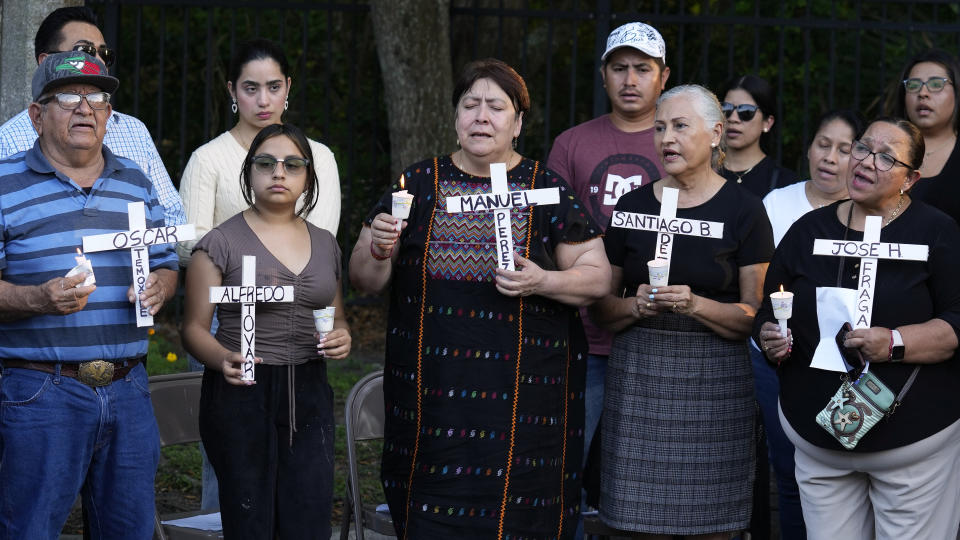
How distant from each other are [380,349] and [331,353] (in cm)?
635

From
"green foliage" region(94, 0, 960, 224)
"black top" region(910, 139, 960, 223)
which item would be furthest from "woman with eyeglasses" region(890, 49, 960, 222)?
"green foliage" region(94, 0, 960, 224)

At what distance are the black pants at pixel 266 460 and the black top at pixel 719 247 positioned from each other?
1.31 m

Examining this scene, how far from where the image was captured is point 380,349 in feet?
34.2

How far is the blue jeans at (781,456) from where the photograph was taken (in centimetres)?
512

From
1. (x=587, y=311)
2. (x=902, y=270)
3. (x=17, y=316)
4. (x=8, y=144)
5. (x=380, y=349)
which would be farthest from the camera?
(x=380, y=349)

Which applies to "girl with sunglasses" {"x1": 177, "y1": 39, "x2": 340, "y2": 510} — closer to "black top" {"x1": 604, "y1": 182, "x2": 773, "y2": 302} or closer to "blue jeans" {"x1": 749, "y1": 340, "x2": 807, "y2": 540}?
"black top" {"x1": 604, "y1": 182, "x2": 773, "y2": 302}

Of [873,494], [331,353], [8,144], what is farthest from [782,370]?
[8,144]

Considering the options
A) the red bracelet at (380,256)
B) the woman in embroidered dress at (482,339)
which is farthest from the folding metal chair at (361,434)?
the red bracelet at (380,256)

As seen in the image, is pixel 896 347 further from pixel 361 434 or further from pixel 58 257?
pixel 58 257

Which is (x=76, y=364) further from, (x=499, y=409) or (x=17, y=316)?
(x=499, y=409)

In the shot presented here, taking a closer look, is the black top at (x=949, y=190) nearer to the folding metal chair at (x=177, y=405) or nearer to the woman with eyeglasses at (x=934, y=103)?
the woman with eyeglasses at (x=934, y=103)

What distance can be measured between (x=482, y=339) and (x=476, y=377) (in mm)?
128

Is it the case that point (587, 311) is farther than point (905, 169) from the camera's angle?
Yes

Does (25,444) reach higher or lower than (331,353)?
lower
